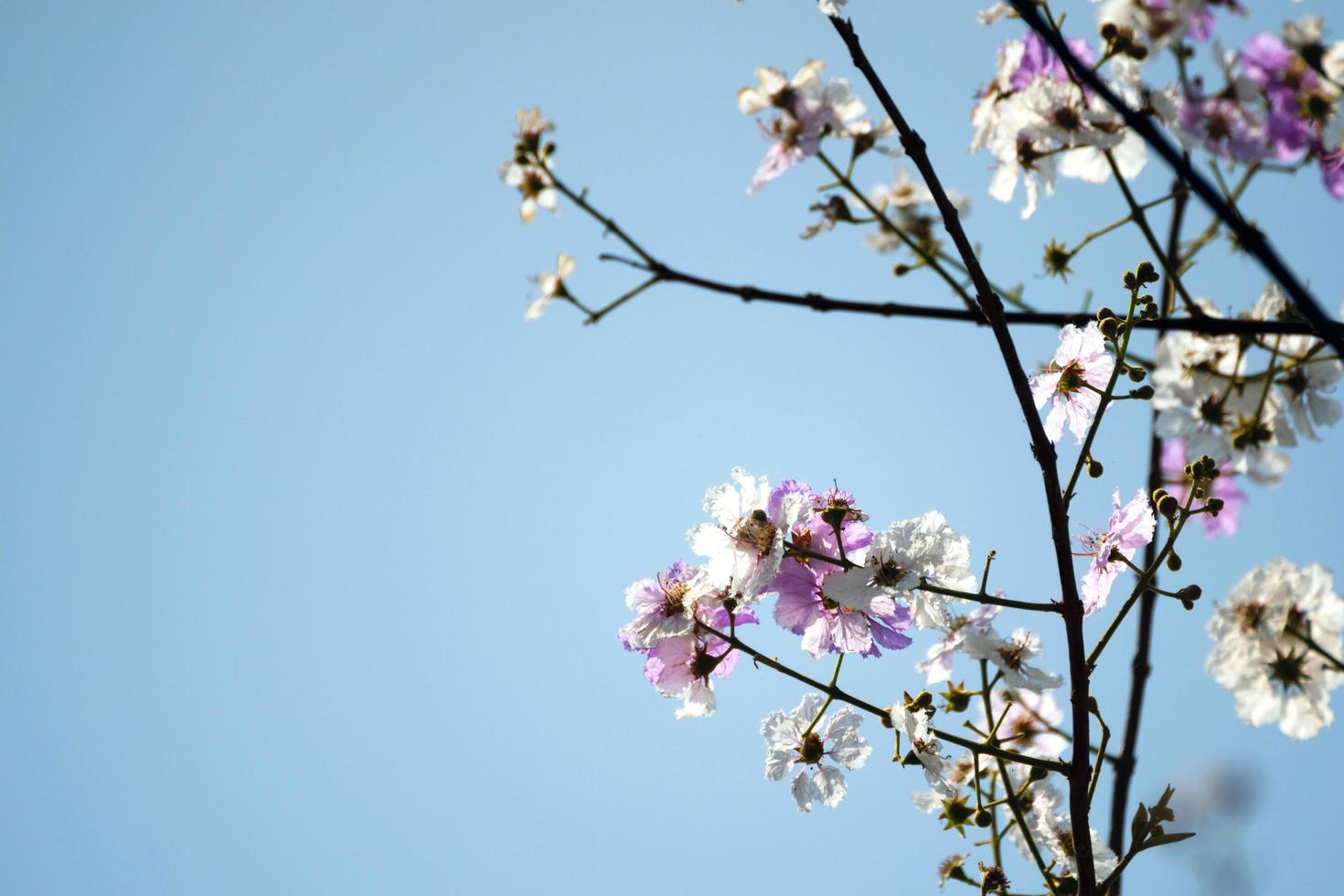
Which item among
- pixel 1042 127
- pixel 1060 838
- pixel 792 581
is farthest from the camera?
pixel 1042 127

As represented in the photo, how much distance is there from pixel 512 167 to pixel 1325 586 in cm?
176

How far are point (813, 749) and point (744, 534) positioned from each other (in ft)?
1.33

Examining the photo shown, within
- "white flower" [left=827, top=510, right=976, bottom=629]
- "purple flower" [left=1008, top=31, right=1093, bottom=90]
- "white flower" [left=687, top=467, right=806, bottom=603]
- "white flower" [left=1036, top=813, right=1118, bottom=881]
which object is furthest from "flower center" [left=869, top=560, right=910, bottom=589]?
"purple flower" [left=1008, top=31, right=1093, bottom=90]

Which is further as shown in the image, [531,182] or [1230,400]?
[1230,400]

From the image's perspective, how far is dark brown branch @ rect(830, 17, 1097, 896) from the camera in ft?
3.44

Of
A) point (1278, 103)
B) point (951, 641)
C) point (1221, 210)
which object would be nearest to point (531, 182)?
point (951, 641)

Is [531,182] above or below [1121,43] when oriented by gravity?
below

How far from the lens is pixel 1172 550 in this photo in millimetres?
1255

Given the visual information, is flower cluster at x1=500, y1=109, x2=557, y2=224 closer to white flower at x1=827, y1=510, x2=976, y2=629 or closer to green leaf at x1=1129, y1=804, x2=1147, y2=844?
white flower at x1=827, y1=510, x2=976, y2=629

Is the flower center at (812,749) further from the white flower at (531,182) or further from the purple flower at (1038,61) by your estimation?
the purple flower at (1038,61)

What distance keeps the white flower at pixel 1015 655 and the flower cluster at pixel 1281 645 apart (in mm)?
621

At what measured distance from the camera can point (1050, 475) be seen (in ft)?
3.47

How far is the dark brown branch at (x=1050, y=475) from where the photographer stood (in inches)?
41.3

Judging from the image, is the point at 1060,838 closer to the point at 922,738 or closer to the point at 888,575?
the point at 922,738
